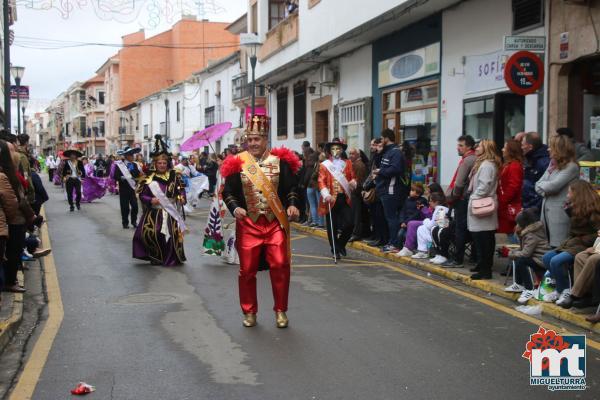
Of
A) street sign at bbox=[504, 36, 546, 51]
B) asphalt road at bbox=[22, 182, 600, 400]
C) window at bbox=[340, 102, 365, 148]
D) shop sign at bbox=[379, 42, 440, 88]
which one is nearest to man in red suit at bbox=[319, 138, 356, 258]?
asphalt road at bbox=[22, 182, 600, 400]

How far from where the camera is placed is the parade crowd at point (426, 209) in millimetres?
7109

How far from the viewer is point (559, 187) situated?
7.73 metres

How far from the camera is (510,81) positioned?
33.6ft

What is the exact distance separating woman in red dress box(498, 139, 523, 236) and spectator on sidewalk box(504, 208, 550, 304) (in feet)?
2.50

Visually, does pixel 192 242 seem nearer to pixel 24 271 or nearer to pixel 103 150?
pixel 24 271

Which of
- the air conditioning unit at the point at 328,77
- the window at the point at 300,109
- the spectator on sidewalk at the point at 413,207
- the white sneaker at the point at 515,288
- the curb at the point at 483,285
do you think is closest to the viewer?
the curb at the point at 483,285

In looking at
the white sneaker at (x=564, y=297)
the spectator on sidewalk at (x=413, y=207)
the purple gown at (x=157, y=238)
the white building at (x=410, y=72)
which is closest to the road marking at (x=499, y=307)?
the white sneaker at (x=564, y=297)

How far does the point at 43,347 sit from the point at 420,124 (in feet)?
39.2

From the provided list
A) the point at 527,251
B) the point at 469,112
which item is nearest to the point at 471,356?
the point at 527,251

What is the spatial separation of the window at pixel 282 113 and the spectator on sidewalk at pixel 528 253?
1973cm

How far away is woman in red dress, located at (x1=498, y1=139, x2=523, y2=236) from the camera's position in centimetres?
901

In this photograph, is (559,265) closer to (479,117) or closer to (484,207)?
(484,207)

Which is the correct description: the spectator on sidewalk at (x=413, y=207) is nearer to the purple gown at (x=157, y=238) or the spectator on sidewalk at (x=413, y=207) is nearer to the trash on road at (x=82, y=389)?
the purple gown at (x=157, y=238)

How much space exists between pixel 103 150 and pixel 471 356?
88904mm
